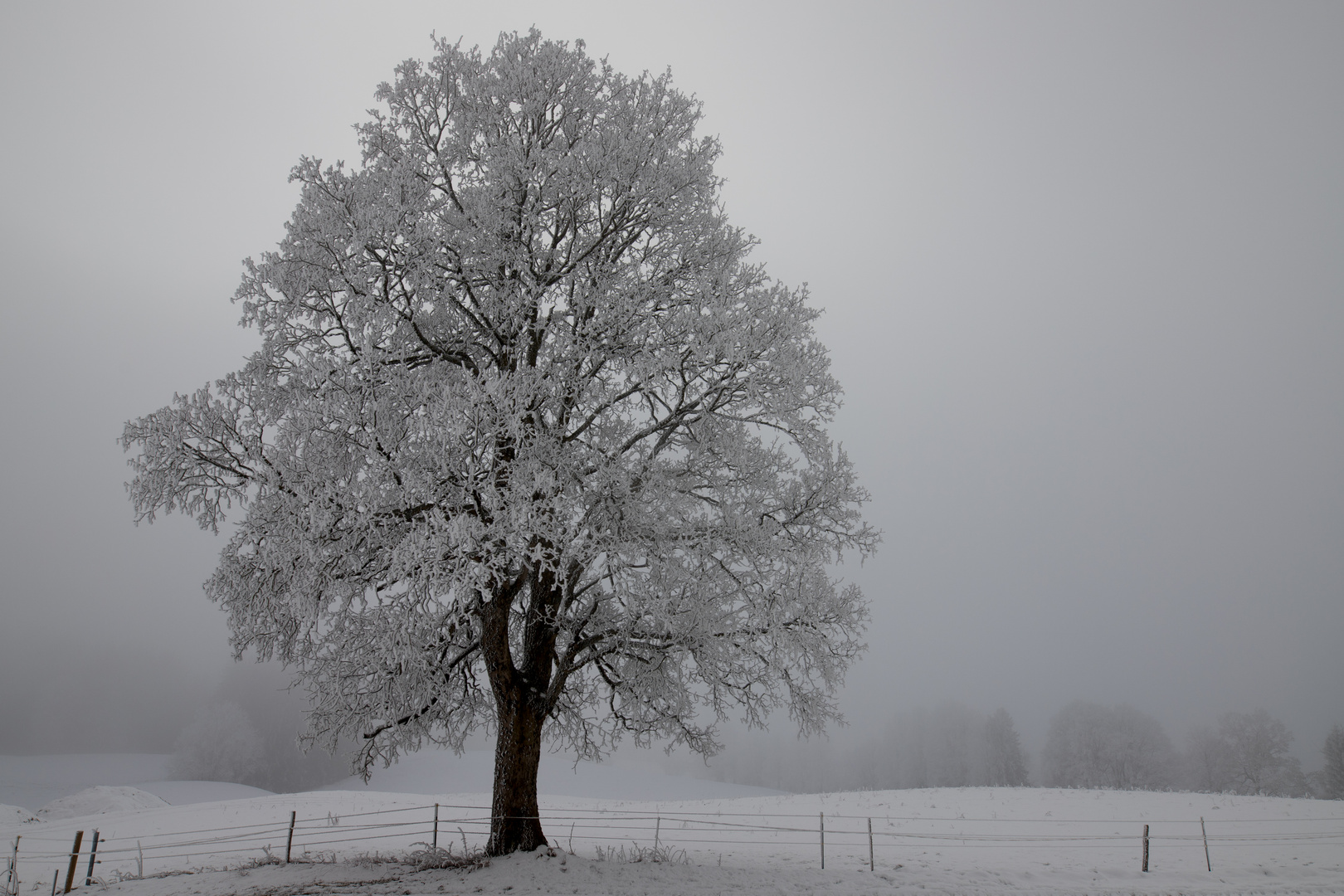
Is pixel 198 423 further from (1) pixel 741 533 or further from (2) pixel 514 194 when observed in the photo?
(1) pixel 741 533

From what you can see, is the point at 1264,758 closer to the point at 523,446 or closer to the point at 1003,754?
the point at 1003,754

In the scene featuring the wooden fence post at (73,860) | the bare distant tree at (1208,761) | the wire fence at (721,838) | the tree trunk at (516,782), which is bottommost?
the bare distant tree at (1208,761)

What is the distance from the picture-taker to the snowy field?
7980 mm

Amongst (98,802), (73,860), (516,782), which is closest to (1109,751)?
(516,782)

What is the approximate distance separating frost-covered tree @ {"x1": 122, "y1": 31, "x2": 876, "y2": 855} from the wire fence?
10.9 feet

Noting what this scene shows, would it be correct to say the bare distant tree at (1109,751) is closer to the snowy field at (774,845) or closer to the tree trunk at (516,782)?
the snowy field at (774,845)

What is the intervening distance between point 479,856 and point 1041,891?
306 inches

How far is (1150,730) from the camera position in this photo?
37344 millimetres

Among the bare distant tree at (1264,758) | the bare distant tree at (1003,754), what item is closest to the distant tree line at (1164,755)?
the bare distant tree at (1264,758)

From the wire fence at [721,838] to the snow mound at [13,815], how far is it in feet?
13.0

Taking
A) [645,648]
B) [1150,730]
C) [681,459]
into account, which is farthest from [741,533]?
[1150,730]

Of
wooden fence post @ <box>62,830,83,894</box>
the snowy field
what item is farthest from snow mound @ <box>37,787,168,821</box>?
wooden fence post @ <box>62,830,83,894</box>

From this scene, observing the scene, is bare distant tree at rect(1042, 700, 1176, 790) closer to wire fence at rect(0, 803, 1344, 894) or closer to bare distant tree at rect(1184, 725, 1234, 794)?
bare distant tree at rect(1184, 725, 1234, 794)

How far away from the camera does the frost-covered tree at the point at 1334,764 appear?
29.9 meters
